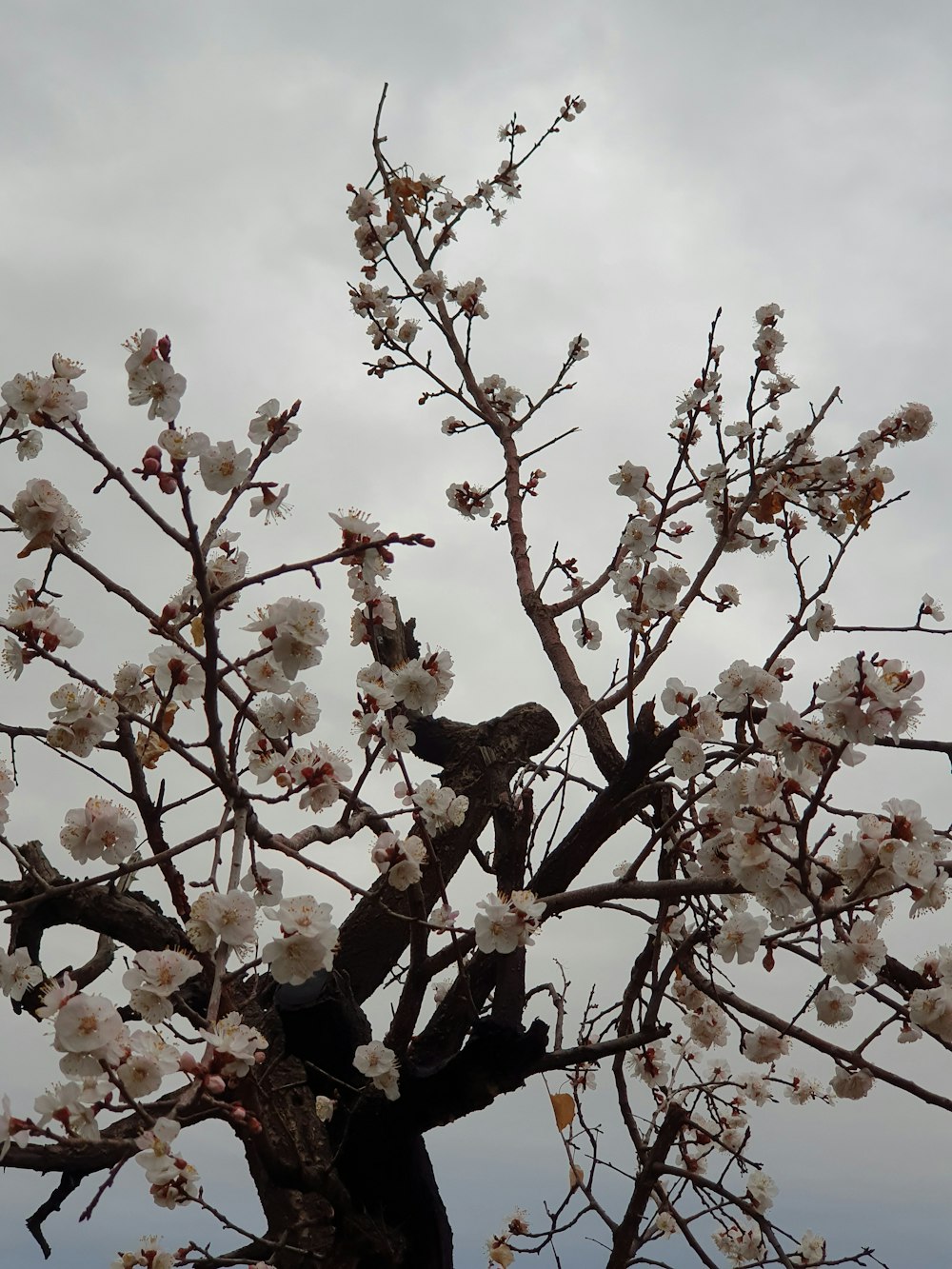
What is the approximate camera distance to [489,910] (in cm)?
218

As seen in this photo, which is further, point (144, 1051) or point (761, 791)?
point (761, 791)

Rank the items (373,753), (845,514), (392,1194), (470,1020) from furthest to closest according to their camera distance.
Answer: (845,514)
(470,1020)
(392,1194)
(373,753)

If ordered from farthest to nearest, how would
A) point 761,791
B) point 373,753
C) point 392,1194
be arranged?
point 392,1194, point 373,753, point 761,791

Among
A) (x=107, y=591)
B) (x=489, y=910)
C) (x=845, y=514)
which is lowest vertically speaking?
(x=489, y=910)

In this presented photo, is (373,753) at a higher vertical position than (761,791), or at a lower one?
higher

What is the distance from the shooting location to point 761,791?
213 centimetres

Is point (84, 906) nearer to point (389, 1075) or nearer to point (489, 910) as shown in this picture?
point (389, 1075)

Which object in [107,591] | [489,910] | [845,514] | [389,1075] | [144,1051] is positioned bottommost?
[144,1051]

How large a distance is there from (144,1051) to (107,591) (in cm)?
89

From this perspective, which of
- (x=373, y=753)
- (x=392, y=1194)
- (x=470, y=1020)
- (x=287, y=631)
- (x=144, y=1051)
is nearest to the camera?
(x=144, y=1051)

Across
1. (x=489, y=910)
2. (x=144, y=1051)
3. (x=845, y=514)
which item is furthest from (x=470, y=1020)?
(x=845, y=514)

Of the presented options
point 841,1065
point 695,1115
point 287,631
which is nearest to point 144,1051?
point 287,631

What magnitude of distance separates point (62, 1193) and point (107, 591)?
1.51 m

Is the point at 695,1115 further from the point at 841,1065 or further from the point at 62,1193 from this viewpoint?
the point at 62,1193
